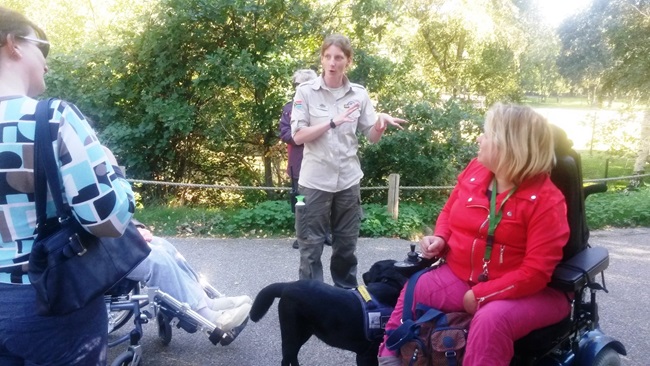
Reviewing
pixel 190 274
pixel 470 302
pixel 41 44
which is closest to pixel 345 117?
pixel 190 274

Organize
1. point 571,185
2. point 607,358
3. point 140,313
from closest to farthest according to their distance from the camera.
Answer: point 571,185 < point 607,358 < point 140,313

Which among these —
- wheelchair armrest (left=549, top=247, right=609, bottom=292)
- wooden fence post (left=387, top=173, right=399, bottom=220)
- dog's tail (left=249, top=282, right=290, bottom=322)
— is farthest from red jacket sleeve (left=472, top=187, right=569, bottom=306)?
wooden fence post (left=387, top=173, right=399, bottom=220)

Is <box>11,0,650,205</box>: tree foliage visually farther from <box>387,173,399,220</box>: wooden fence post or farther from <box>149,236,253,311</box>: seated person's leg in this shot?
<box>149,236,253,311</box>: seated person's leg

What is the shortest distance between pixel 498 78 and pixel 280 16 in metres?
6.74

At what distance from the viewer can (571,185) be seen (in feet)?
8.46

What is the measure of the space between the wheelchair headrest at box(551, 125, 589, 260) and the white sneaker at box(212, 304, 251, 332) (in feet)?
6.26

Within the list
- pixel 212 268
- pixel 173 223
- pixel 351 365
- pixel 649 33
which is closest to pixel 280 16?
pixel 173 223

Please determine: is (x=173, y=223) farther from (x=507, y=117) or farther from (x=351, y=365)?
(x=507, y=117)

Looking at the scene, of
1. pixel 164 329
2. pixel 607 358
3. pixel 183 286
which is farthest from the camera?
pixel 164 329

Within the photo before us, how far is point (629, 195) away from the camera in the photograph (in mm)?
8953

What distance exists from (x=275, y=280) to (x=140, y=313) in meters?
2.02

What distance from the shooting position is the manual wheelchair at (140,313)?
3029 mm

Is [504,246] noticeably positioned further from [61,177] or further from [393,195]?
[393,195]

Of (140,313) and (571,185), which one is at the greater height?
(571,185)
